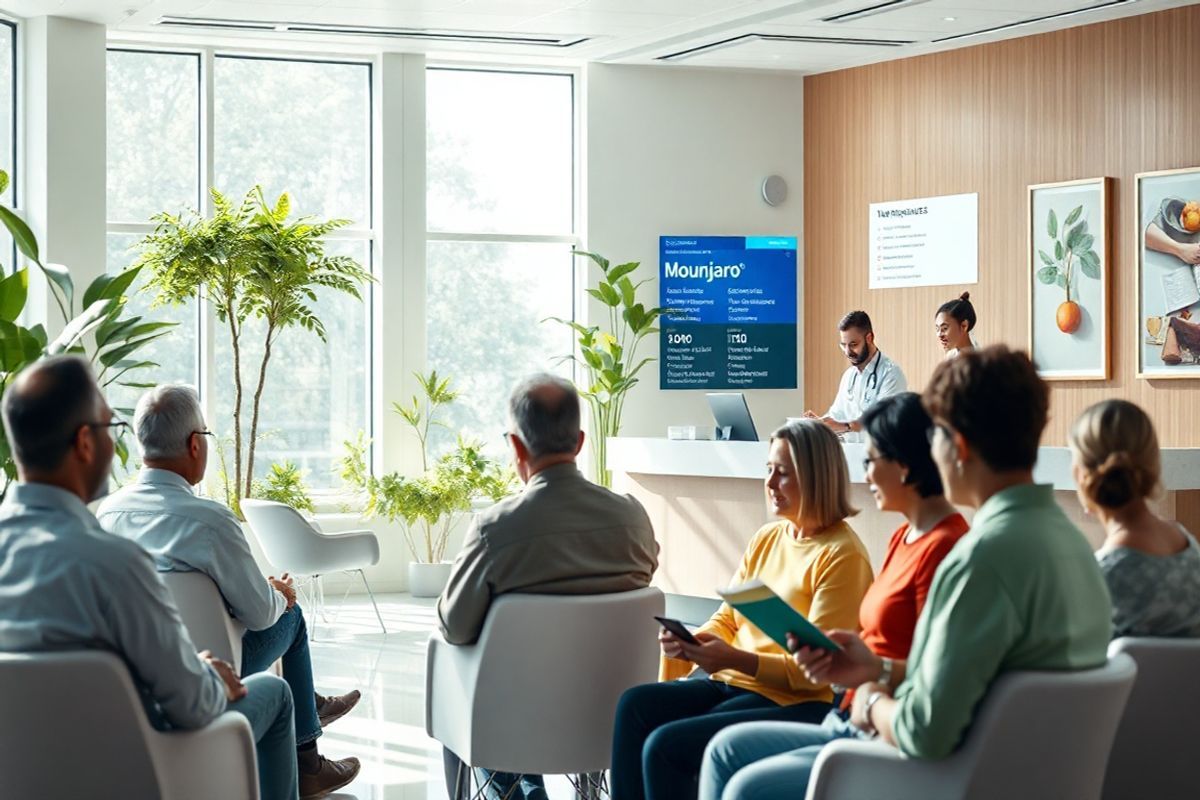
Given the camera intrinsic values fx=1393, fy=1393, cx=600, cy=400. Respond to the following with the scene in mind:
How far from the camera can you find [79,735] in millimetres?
2496

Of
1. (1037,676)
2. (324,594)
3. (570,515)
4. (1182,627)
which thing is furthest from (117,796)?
(324,594)

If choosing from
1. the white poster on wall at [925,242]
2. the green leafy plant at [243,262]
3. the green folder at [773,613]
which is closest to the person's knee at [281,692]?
the green folder at [773,613]

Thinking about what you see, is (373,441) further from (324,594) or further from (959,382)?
(959,382)

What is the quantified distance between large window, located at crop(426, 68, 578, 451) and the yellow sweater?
690cm

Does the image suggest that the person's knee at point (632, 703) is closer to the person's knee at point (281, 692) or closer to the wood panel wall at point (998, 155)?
the person's knee at point (281, 692)

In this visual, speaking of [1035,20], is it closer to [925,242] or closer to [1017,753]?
[925,242]

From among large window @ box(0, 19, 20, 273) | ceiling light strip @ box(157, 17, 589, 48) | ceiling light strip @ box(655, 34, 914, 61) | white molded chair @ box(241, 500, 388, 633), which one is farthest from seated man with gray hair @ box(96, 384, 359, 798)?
ceiling light strip @ box(655, 34, 914, 61)

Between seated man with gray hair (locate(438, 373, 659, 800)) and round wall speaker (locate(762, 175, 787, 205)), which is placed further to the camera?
round wall speaker (locate(762, 175, 787, 205))

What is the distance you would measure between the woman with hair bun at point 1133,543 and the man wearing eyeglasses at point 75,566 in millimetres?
1800

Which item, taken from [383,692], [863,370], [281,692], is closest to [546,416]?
[281,692]

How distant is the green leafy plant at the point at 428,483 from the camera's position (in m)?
9.45

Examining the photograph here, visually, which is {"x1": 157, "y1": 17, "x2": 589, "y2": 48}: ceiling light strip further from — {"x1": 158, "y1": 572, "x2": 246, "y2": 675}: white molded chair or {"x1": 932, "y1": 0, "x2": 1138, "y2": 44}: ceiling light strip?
{"x1": 158, "y1": 572, "x2": 246, "y2": 675}: white molded chair

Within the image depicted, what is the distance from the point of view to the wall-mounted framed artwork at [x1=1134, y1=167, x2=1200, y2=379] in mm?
8430

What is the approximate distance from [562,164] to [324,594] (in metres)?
3.67
